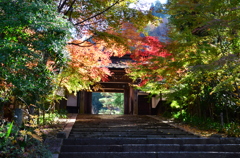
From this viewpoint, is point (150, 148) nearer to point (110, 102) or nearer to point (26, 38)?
point (26, 38)

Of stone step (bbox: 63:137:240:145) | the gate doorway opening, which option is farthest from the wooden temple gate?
stone step (bbox: 63:137:240:145)

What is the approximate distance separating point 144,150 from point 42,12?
12.9ft

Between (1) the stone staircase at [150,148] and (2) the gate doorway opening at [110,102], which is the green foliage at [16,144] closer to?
(1) the stone staircase at [150,148]

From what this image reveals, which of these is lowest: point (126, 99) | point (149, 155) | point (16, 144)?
point (149, 155)

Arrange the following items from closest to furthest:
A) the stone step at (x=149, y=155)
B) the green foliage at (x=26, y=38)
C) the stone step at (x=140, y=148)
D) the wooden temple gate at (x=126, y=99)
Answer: the green foliage at (x=26, y=38)
the stone step at (x=149, y=155)
the stone step at (x=140, y=148)
the wooden temple gate at (x=126, y=99)

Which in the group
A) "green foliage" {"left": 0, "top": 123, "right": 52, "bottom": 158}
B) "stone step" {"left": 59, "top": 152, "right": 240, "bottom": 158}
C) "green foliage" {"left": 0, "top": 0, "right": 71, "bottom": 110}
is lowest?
"stone step" {"left": 59, "top": 152, "right": 240, "bottom": 158}

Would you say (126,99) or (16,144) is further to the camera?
(126,99)

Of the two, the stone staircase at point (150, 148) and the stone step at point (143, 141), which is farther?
the stone step at point (143, 141)

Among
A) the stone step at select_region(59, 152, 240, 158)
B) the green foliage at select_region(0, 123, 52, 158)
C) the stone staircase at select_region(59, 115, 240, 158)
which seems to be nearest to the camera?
the green foliage at select_region(0, 123, 52, 158)

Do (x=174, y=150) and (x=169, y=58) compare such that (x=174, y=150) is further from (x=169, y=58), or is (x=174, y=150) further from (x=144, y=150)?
(x=169, y=58)

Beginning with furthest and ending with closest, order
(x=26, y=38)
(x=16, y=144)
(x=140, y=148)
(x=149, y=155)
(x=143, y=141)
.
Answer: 1. (x=143, y=141)
2. (x=140, y=148)
3. (x=149, y=155)
4. (x=26, y=38)
5. (x=16, y=144)

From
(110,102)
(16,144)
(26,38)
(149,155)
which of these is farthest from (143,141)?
(110,102)

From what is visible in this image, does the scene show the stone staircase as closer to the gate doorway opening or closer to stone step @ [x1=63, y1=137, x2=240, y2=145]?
stone step @ [x1=63, y1=137, x2=240, y2=145]

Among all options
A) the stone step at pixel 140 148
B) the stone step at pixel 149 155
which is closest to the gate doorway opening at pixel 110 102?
the stone step at pixel 140 148
